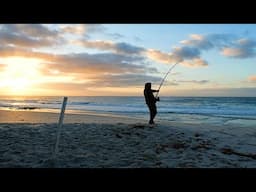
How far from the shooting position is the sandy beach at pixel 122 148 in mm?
5426

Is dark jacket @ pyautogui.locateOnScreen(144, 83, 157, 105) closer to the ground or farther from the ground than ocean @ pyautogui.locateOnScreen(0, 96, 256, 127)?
farther from the ground

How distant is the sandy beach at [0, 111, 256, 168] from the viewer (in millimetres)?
5426

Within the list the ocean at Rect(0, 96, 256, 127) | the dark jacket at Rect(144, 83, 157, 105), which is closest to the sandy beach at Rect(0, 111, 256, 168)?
the dark jacket at Rect(144, 83, 157, 105)

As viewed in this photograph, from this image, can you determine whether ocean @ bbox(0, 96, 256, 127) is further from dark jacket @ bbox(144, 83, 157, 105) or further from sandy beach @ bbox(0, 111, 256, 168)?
sandy beach @ bbox(0, 111, 256, 168)

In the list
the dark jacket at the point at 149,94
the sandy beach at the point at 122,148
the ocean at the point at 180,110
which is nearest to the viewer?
the sandy beach at the point at 122,148

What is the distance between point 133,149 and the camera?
6555 mm

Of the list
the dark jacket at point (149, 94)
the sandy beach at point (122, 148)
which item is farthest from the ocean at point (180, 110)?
the sandy beach at point (122, 148)

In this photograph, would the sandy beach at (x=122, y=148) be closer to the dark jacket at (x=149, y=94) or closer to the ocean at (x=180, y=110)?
the dark jacket at (x=149, y=94)

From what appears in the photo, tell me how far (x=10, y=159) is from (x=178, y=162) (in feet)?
10.0
